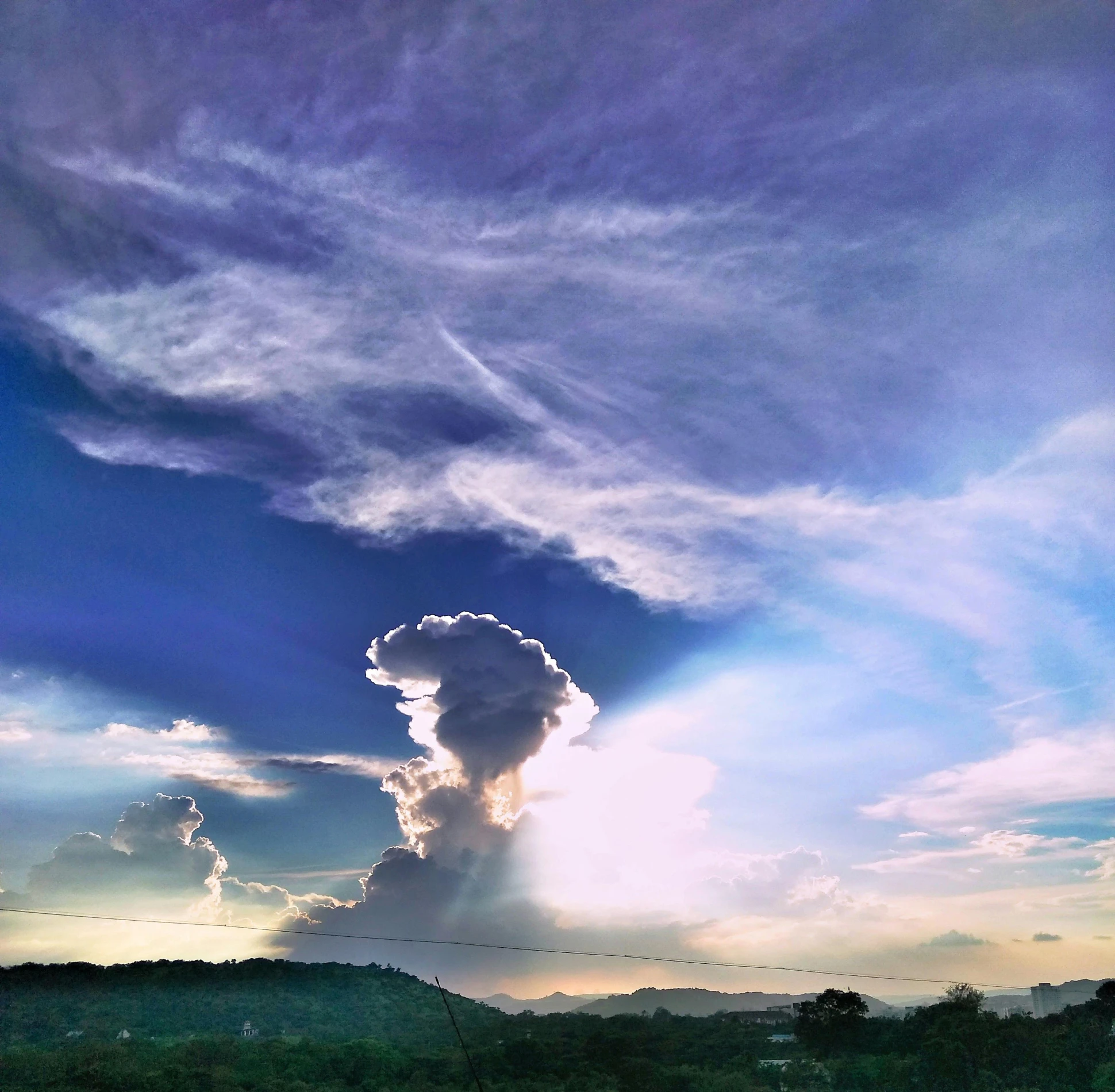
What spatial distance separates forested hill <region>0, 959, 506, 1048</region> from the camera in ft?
320

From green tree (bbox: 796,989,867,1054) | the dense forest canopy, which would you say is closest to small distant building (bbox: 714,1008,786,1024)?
the dense forest canopy

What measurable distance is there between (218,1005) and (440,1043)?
27.9 metres

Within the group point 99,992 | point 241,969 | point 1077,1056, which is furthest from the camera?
point 241,969

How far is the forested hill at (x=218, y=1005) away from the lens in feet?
320

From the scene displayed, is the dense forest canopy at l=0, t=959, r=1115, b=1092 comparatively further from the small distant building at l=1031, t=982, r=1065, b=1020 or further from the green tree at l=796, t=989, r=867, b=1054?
the small distant building at l=1031, t=982, r=1065, b=1020

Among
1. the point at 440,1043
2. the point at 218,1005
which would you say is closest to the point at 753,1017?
the point at 440,1043

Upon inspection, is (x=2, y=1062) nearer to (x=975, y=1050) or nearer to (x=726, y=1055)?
(x=726, y=1055)

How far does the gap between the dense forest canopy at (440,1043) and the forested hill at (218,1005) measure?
258 mm

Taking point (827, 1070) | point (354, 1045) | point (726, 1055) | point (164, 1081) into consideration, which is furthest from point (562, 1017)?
point (164, 1081)

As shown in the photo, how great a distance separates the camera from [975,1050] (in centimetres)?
7381

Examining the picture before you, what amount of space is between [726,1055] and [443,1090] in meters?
32.6

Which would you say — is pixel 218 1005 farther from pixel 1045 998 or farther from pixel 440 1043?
pixel 1045 998

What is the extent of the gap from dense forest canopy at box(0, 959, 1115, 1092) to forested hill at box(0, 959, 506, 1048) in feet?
0.85

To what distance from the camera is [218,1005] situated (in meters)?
108
